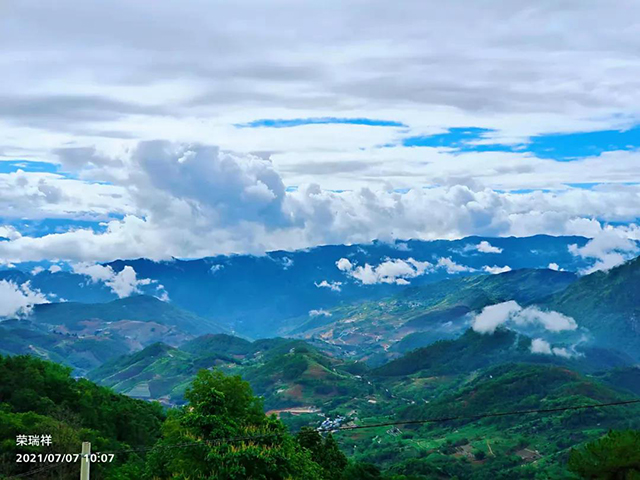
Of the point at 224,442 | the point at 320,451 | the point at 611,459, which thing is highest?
the point at 224,442

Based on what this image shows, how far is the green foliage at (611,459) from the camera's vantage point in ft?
287

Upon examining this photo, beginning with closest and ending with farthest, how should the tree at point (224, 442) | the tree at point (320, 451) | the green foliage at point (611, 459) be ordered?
the tree at point (224, 442) < the green foliage at point (611, 459) < the tree at point (320, 451)

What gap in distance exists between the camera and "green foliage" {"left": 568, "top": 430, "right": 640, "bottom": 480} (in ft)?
287

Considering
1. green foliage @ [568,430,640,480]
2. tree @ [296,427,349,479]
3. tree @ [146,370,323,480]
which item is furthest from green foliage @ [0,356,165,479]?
green foliage @ [568,430,640,480]

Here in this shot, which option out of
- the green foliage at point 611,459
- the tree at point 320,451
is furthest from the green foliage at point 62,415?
the green foliage at point 611,459

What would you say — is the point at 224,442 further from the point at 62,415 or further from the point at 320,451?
the point at 62,415

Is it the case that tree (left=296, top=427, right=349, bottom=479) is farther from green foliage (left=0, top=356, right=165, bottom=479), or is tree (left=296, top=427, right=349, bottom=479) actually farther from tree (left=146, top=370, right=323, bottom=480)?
tree (left=146, top=370, right=323, bottom=480)

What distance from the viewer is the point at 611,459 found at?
3516 inches

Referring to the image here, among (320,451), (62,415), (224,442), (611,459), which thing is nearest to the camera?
(224,442)

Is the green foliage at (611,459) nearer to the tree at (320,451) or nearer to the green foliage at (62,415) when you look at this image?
the tree at (320,451)

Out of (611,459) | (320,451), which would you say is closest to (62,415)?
(320,451)

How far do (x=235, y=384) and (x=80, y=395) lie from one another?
64.5m

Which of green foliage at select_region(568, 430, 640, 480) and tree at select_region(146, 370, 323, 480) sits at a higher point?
tree at select_region(146, 370, 323, 480)

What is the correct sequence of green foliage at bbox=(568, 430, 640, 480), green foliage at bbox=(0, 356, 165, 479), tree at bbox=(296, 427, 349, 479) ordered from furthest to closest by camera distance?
tree at bbox=(296, 427, 349, 479) < green foliage at bbox=(568, 430, 640, 480) < green foliage at bbox=(0, 356, 165, 479)
